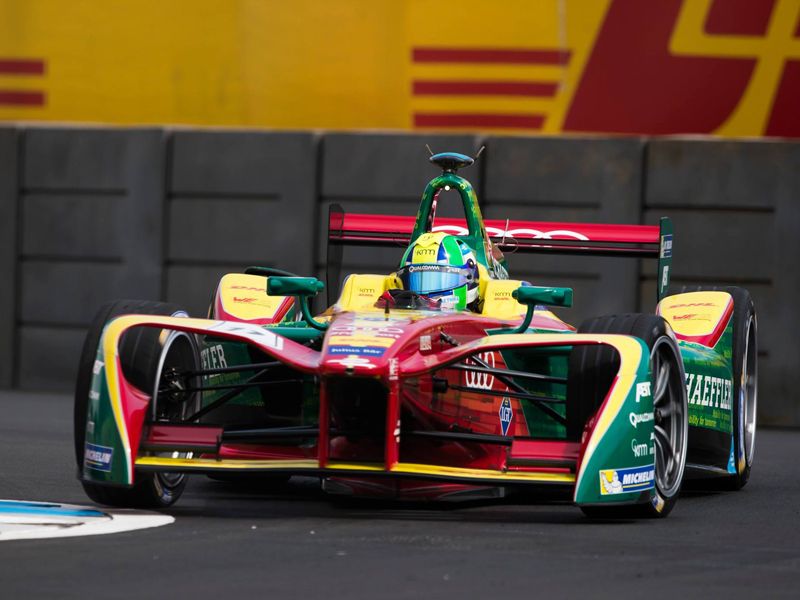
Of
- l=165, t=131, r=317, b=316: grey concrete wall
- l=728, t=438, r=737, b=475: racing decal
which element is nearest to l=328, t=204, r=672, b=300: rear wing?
l=728, t=438, r=737, b=475: racing decal

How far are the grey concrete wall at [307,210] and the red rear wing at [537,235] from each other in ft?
11.3

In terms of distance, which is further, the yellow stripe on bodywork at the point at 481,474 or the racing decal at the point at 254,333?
the racing decal at the point at 254,333

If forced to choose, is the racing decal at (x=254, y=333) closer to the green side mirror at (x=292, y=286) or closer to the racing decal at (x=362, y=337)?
the racing decal at (x=362, y=337)

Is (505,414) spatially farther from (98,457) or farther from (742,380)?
(742,380)

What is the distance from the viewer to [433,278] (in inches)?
320

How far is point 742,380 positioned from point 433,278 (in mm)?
2269

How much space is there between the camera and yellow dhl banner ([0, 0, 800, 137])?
13.4 m

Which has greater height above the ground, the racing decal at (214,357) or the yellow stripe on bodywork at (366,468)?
the racing decal at (214,357)

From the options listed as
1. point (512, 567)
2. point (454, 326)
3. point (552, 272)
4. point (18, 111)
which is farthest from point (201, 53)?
point (512, 567)

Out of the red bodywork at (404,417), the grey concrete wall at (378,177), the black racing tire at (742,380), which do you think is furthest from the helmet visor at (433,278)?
the grey concrete wall at (378,177)

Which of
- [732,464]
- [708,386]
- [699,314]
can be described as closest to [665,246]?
[699,314]

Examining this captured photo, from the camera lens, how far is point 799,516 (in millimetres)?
7398

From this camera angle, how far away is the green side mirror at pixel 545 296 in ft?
23.3

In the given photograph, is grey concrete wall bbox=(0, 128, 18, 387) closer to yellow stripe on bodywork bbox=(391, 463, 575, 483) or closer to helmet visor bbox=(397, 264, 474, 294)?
helmet visor bbox=(397, 264, 474, 294)
